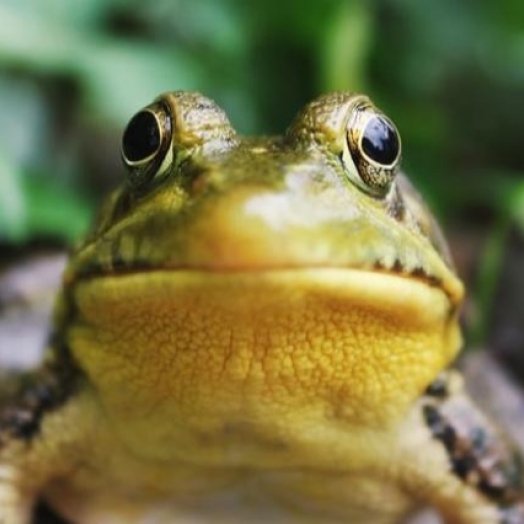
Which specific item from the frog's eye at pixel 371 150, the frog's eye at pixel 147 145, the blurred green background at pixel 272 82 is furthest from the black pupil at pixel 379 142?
the blurred green background at pixel 272 82

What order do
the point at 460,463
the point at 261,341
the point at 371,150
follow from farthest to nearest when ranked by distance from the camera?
the point at 460,463
the point at 371,150
the point at 261,341

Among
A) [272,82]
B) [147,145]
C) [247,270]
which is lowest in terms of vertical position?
[247,270]

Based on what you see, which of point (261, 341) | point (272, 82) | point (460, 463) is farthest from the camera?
point (272, 82)

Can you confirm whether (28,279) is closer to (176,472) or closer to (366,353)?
(176,472)

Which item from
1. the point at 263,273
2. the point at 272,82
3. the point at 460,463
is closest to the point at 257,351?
the point at 263,273

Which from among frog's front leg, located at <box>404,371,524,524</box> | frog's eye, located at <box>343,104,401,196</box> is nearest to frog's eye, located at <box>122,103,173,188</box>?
frog's eye, located at <box>343,104,401,196</box>

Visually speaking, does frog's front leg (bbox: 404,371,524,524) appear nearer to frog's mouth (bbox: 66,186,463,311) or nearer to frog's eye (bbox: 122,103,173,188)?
frog's mouth (bbox: 66,186,463,311)

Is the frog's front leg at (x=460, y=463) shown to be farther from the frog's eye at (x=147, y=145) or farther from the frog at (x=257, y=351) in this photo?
the frog's eye at (x=147, y=145)

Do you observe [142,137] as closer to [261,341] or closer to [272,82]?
[261,341]
